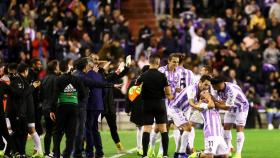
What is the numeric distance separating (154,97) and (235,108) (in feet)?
6.64

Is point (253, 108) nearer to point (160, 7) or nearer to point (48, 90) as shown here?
point (160, 7)

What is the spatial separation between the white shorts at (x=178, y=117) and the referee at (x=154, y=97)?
0.59 meters

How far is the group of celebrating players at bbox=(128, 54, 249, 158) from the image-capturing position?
17.1 metres

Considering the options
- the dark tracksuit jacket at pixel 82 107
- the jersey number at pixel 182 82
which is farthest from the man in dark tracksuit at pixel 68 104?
the jersey number at pixel 182 82

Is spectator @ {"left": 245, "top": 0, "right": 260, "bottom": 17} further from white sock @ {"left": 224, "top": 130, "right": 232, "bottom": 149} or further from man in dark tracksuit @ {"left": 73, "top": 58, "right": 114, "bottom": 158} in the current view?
man in dark tracksuit @ {"left": 73, "top": 58, "right": 114, "bottom": 158}

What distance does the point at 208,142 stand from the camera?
16.8 m

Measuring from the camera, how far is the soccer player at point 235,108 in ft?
62.1

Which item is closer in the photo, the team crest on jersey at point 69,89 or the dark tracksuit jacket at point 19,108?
the team crest on jersey at point 69,89

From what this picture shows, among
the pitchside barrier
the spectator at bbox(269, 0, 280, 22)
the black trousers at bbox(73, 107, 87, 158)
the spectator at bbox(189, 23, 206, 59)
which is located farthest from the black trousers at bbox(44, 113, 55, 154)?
the spectator at bbox(269, 0, 280, 22)

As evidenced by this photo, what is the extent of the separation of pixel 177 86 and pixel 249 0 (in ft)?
53.1

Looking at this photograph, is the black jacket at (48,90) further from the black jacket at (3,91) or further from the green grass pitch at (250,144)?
the green grass pitch at (250,144)

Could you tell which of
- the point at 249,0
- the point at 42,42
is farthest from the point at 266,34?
the point at 42,42

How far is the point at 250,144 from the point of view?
79.7 feet

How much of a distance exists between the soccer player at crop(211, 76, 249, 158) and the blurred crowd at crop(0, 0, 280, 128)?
1048cm
